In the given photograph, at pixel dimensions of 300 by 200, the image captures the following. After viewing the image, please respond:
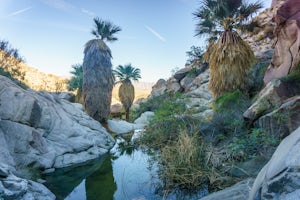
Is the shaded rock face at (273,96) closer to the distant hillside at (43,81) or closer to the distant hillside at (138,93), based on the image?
the distant hillside at (43,81)

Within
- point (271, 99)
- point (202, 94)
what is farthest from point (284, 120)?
point (202, 94)

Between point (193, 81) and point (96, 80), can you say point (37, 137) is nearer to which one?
point (96, 80)

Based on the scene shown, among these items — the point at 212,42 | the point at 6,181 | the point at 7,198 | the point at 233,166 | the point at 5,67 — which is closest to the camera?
the point at 7,198

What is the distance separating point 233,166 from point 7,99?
6.96 m

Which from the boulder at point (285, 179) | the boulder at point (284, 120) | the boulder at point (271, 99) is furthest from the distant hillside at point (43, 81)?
the boulder at point (285, 179)

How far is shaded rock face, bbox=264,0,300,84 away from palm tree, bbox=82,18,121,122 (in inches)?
433

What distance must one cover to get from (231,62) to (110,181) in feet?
27.5

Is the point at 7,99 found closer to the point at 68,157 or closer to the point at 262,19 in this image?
the point at 68,157

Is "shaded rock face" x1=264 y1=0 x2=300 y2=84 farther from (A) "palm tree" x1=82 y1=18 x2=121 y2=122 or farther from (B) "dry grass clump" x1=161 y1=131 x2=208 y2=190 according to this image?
(A) "palm tree" x1=82 y1=18 x2=121 y2=122

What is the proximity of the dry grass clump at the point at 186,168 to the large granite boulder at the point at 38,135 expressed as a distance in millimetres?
3525

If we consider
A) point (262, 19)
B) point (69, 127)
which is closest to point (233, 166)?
point (69, 127)

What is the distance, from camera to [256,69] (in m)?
13.9

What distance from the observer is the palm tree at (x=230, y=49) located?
11.9 metres

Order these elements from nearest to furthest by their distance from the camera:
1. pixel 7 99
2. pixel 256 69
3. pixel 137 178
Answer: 1. pixel 137 178
2. pixel 7 99
3. pixel 256 69
